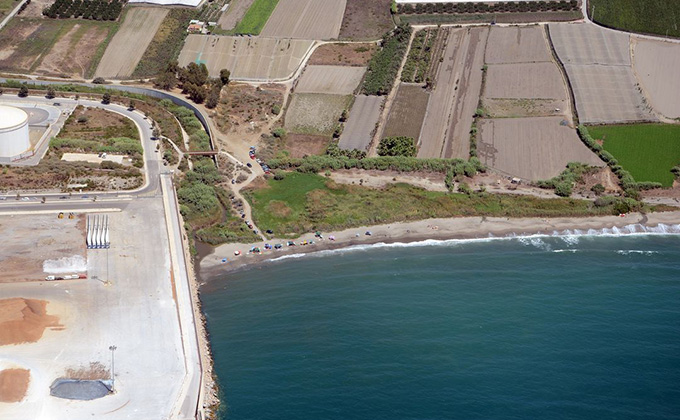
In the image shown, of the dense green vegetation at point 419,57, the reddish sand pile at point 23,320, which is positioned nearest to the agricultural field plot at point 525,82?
the dense green vegetation at point 419,57

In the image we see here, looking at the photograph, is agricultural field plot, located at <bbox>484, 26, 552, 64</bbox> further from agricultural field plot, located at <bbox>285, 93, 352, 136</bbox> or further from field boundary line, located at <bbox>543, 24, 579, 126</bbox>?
agricultural field plot, located at <bbox>285, 93, 352, 136</bbox>

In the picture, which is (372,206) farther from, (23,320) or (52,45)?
(52,45)

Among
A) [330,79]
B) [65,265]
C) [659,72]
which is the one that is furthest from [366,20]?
[65,265]

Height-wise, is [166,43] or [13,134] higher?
[166,43]

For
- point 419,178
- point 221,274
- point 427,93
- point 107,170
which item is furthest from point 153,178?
point 427,93

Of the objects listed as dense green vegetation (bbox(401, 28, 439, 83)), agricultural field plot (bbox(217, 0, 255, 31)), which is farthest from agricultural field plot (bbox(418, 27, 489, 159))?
agricultural field plot (bbox(217, 0, 255, 31))

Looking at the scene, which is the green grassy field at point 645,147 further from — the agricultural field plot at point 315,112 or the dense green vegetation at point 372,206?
the agricultural field plot at point 315,112

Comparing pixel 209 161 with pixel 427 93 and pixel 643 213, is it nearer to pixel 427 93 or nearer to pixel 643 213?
pixel 427 93
